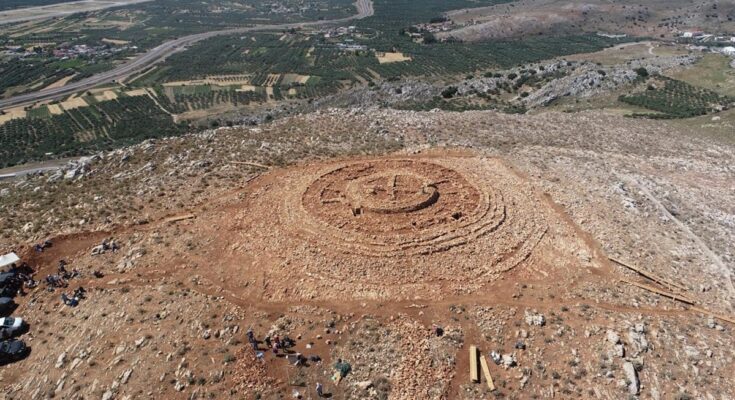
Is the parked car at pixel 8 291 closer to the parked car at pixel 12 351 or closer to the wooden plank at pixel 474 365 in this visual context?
the parked car at pixel 12 351

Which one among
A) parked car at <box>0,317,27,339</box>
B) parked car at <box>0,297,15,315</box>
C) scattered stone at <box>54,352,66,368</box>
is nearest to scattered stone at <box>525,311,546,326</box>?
scattered stone at <box>54,352,66,368</box>

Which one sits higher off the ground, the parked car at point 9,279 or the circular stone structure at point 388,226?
the parked car at point 9,279

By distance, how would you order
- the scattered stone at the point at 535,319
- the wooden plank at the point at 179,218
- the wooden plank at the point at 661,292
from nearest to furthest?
the scattered stone at the point at 535,319 < the wooden plank at the point at 661,292 < the wooden plank at the point at 179,218

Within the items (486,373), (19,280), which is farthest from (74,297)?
(486,373)

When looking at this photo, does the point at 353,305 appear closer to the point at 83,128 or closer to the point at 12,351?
the point at 12,351

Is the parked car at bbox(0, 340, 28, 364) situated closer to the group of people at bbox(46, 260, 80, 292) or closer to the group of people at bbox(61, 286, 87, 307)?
the group of people at bbox(61, 286, 87, 307)

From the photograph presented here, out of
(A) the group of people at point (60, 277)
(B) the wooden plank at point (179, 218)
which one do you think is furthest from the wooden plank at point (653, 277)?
(A) the group of people at point (60, 277)

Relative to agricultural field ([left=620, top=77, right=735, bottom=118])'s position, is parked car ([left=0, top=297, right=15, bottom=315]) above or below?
above
